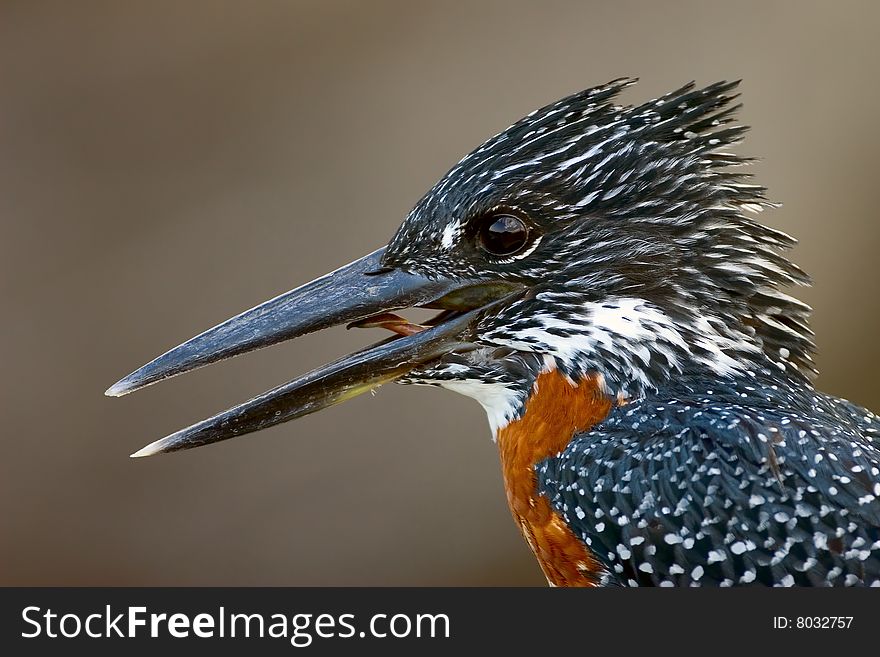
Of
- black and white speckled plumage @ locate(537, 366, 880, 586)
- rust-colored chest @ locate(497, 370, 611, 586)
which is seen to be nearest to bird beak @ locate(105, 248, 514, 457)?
rust-colored chest @ locate(497, 370, 611, 586)

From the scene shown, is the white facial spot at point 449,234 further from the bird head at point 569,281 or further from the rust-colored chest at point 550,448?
the rust-colored chest at point 550,448

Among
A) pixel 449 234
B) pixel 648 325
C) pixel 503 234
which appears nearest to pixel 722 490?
pixel 648 325

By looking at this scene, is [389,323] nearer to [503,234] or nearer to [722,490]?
[503,234]

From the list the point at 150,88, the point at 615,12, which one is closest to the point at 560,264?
the point at 615,12

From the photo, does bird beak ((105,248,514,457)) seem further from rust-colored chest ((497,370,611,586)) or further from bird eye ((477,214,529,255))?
rust-colored chest ((497,370,611,586))

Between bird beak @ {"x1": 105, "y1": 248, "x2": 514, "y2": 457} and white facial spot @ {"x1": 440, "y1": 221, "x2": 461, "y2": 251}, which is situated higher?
white facial spot @ {"x1": 440, "y1": 221, "x2": 461, "y2": 251}

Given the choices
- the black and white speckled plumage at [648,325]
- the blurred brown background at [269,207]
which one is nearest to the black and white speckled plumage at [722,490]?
the black and white speckled plumage at [648,325]

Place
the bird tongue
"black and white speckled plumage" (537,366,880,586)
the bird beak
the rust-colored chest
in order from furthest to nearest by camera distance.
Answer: the bird tongue, the bird beak, the rust-colored chest, "black and white speckled plumage" (537,366,880,586)
